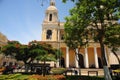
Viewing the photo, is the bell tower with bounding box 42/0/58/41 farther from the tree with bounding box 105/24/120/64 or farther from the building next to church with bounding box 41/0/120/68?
the tree with bounding box 105/24/120/64

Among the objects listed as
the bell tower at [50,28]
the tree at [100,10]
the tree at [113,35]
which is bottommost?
the tree at [113,35]

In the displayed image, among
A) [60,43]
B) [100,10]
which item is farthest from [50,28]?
[100,10]

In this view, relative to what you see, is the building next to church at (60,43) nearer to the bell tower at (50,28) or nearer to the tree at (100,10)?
the bell tower at (50,28)

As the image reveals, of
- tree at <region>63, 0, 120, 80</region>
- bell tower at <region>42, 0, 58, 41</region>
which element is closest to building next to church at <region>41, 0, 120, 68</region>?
bell tower at <region>42, 0, 58, 41</region>

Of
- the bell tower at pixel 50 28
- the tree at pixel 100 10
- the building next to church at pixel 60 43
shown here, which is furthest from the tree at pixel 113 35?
the bell tower at pixel 50 28

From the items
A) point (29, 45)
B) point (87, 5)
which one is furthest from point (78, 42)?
point (29, 45)

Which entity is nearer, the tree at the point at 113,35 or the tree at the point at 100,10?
the tree at the point at 100,10

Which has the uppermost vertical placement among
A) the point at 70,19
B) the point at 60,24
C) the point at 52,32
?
the point at 60,24

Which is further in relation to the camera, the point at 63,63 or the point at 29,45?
the point at 63,63

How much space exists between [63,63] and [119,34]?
2663 cm

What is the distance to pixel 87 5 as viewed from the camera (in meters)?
14.1

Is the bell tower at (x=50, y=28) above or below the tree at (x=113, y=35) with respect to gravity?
above

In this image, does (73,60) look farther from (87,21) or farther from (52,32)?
(87,21)

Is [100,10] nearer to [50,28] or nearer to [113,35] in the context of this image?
[113,35]
